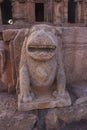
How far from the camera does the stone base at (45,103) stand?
91.9 inches

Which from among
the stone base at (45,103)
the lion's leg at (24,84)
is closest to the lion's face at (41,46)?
the lion's leg at (24,84)

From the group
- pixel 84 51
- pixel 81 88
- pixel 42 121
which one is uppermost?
pixel 84 51

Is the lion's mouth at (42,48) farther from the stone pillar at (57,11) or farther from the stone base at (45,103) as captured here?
the stone pillar at (57,11)

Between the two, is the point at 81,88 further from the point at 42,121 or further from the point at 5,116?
the point at 5,116

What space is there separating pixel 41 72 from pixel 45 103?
317 mm

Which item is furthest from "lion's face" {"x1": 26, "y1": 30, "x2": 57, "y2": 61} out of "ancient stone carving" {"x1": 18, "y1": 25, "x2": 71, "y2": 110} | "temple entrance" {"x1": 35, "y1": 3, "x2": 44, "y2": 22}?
"temple entrance" {"x1": 35, "y1": 3, "x2": 44, "y2": 22}

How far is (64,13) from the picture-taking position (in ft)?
53.7

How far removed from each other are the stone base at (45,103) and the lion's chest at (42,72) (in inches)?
6.4

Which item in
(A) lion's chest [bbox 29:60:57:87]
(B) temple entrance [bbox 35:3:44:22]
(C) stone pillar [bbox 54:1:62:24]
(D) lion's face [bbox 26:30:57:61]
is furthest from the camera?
(B) temple entrance [bbox 35:3:44:22]

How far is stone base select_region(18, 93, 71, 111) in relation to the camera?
2.33 meters

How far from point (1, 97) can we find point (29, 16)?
47.3 feet

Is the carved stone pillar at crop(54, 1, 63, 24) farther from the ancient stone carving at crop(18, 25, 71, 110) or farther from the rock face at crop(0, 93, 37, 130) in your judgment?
the rock face at crop(0, 93, 37, 130)

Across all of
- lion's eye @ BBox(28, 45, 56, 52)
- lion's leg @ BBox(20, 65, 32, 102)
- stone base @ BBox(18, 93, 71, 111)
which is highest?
lion's eye @ BBox(28, 45, 56, 52)

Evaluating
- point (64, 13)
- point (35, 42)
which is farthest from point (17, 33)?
point (64, 13)
